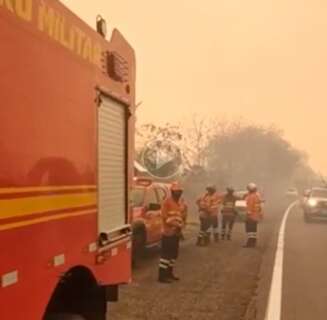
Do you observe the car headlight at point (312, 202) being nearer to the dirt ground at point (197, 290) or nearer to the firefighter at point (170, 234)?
the dirt ground at point (197, 290)

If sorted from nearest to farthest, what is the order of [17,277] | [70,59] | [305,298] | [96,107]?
[17,277]
[70,59]
[96,107]
[305,298]

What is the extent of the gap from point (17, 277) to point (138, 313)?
21.2ft

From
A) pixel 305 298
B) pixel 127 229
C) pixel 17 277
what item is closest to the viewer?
pixel 17 277

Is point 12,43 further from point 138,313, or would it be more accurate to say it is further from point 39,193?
point 138,313

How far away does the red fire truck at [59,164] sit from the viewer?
3.57m

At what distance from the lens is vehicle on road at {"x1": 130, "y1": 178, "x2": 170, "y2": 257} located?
15.3 meters

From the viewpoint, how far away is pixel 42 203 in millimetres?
3926

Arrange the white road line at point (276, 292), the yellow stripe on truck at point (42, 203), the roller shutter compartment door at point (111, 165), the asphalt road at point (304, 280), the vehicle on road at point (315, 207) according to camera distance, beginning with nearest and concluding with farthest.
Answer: the yellow stripe on truck at point (42, 203)
the roller shutter compartment door at point (111, 165)
the white road line at point (276, 292)
the asphalt road at point (304, 280)
the vehicle on road at point (315, 207)

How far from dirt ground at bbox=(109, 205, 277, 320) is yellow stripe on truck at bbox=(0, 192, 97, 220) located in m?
5.12

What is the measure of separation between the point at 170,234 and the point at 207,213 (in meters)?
7.73

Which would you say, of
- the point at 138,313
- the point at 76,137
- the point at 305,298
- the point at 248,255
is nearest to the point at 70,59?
the point at 76,137

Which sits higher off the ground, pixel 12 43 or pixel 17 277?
pixel 12 43

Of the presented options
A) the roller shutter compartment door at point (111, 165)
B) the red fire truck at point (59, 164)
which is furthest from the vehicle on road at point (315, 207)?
the red fire truck at point (59, 164)

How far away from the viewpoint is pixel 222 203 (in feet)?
77.1
